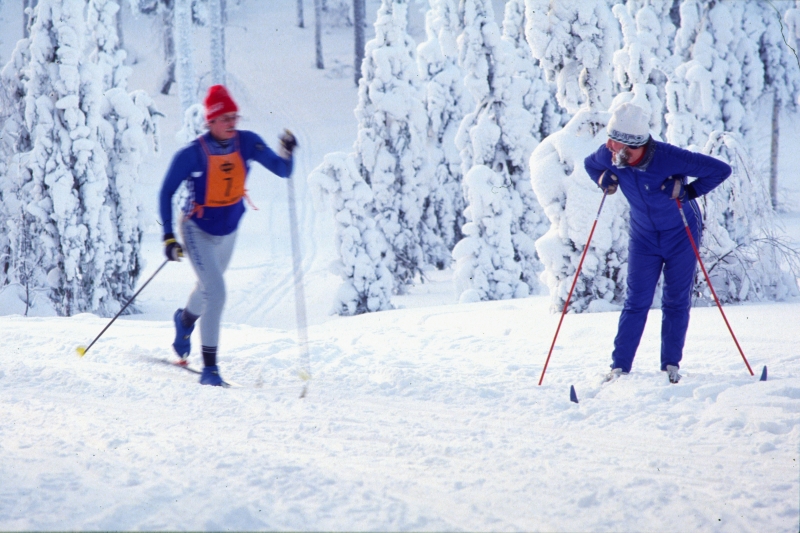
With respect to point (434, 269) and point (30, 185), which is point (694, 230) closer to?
point (30, 185)

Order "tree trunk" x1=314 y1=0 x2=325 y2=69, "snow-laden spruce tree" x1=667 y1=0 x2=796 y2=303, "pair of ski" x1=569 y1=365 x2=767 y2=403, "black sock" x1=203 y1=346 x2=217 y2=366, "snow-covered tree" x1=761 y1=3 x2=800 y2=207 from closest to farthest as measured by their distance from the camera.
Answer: "pair of ski" x1=569 y1=365 x2=767 y2=403 → "black sock" x1=203 y1=346 x2=217 y2=366 → "snow-laden spruce tree" x1=667 y1=0 x2=796 y2=303 → "snow-covered tree" x1=761 y1=3 x2=800 y2=207 → "tree trunk" x1=314 y1=0 x2=325 y2=69

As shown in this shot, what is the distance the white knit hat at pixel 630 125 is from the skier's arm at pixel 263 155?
7.41 ft

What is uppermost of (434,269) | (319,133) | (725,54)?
(725,54)

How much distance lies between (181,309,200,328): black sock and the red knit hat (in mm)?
1494

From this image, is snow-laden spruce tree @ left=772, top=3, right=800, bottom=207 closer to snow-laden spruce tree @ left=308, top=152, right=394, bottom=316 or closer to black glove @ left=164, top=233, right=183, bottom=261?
snow-laden spruce tree @ left=308, top=152, right=394, bottom=316

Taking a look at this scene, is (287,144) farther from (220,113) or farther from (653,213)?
(653,213)

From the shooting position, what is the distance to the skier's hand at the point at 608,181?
15.0 ft

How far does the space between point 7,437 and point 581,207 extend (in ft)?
21.9

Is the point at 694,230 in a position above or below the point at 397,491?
above

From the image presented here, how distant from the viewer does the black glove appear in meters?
4.66

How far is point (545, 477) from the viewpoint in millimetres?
3025

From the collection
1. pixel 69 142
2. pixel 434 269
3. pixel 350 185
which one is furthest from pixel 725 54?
pixel 69 142

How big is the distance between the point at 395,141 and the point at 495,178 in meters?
4.21

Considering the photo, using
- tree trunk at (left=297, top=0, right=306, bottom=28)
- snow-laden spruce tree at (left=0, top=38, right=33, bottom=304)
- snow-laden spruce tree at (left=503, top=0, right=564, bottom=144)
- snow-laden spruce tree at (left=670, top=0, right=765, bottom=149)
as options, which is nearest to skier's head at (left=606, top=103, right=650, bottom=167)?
snow-laden spruce tree at (left=0, top=38, right=33, bottom=304)
